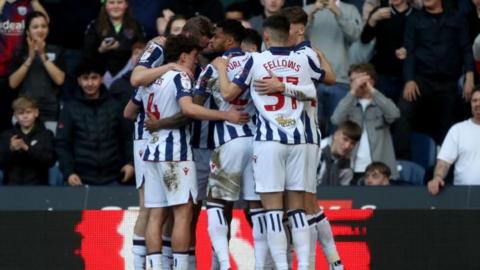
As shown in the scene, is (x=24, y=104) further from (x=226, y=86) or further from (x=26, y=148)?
(x=226, y=86)

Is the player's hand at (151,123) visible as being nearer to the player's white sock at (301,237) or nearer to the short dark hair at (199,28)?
the short dark hair at (199,28)

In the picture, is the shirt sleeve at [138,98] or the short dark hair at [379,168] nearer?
the shirt sleeve at [138,98]

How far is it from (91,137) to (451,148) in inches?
154

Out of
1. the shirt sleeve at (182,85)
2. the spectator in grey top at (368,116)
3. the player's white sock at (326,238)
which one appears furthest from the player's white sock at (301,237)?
the spectator in grey top at (368,116)

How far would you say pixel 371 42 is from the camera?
19.8 metres

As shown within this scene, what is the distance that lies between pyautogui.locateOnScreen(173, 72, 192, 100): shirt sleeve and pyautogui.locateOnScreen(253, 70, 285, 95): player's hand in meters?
0.64

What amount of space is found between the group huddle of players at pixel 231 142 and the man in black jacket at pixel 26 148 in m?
3.05

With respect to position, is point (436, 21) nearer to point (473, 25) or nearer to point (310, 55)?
point (473, 25)

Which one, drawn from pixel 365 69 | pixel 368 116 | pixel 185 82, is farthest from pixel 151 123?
pixel 368 116

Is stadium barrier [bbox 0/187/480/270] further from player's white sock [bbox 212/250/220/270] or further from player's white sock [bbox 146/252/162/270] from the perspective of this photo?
player's white sock [bbox 146/252/162/270]

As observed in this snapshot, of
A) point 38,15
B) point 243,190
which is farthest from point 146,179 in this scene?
point 38,15

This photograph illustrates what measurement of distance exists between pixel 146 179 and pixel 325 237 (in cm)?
170

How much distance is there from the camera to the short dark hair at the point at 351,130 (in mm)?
18234

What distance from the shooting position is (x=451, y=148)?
58.2 ft
